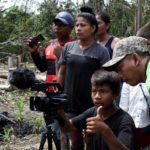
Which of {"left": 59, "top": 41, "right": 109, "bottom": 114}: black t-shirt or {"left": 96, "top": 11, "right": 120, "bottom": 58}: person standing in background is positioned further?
{"left": 96, "top": 11, "right": 120, "bottom": 58}: person standing in background

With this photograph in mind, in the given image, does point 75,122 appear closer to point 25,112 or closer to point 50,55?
point 50,55

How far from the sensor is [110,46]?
15.1 feet

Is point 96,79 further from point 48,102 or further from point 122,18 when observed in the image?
point 122,18

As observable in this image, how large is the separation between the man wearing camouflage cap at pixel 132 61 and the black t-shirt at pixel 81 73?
1.28 metres

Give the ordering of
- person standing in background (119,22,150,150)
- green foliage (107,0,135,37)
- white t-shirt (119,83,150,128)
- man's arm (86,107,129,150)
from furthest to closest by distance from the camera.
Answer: green foliage (107,0,135,37) < white t-shirt (119,83,150,128) < person standing in background (119,22,150,150) < man's arm (86,107,129,150)

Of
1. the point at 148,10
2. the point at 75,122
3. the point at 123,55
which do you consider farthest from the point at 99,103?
the point at 148,10

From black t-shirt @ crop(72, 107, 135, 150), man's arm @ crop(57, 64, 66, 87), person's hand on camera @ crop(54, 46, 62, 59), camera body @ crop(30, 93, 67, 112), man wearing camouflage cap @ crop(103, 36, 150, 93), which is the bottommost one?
black t-shirt @ crop(72, 107, 135, 150)

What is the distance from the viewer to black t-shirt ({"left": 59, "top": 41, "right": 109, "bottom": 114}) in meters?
3.73

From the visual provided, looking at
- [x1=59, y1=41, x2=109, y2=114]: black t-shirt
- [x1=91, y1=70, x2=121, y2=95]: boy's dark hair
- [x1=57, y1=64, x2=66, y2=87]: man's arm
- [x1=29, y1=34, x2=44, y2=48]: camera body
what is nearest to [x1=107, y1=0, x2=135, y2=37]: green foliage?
[x1=29, y1=34, x2=44, y2=48]: camera body

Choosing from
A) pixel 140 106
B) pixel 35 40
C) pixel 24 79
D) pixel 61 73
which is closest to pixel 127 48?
pixel 24 79

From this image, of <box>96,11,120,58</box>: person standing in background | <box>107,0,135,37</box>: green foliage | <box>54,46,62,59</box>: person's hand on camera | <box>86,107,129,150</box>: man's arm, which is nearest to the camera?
<box>86,107,129,150</box>: man's arm

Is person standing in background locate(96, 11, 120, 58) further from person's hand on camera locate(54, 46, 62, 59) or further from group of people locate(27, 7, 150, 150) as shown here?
person's hand on camera locate(54, 46, 62, 59)

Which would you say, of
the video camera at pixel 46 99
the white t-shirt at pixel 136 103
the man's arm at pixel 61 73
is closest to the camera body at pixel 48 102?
the video camera at pixel 46 99

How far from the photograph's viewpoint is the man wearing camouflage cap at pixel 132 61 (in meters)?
2.29
